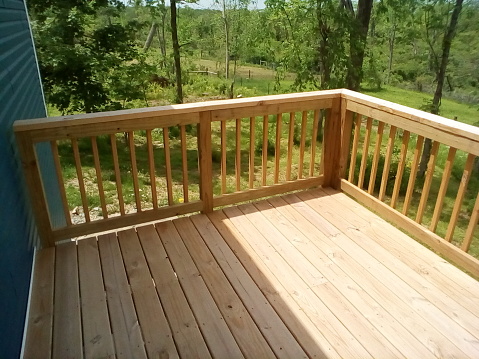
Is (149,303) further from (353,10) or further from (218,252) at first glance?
(353,10)

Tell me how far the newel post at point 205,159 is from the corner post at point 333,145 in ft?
3.49

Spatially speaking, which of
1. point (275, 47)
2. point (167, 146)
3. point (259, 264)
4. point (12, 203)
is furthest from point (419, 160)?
point (275, 47)

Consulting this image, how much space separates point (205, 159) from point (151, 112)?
56 cm

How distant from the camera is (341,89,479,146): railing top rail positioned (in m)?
2.02

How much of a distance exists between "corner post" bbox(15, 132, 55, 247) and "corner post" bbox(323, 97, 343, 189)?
220 centimetres

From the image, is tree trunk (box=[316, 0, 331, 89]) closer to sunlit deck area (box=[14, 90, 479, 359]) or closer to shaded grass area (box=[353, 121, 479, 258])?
shaded grass area (box=[353, 121, 479, 258])

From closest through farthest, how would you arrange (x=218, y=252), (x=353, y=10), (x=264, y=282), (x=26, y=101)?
(x=264, y=282) < (x=218, y=252) < (x=26, y=101) < (x=353, y=10)

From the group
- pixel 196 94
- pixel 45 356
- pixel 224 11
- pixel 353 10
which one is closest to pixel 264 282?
pixel 45 356

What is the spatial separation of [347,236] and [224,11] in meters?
11.5

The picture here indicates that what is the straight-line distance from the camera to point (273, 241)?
8.27ft

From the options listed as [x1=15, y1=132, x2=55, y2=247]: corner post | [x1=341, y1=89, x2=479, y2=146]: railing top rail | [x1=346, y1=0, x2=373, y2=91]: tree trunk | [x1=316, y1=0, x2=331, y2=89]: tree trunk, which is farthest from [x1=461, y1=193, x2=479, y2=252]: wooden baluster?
[x1=316, y1=0, x2=331, y2=89]: tree trunk

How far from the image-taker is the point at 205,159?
271 centimetres

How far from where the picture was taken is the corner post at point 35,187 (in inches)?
84.9

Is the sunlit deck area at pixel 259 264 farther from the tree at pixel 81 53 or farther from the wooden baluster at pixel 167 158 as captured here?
the tree at pixel 81 53
